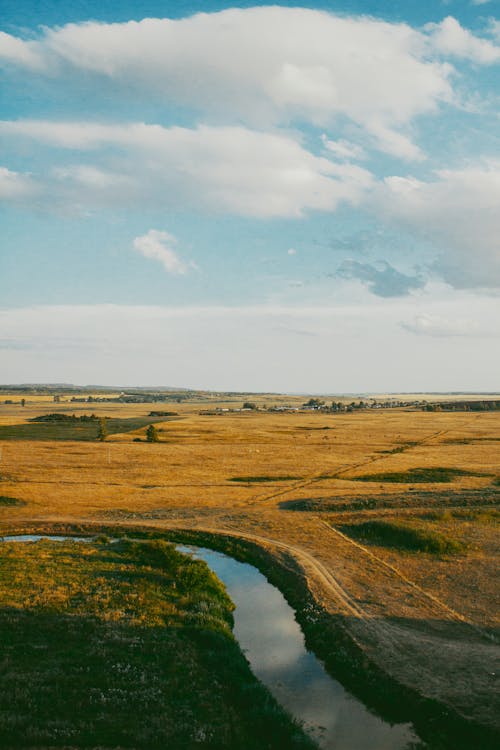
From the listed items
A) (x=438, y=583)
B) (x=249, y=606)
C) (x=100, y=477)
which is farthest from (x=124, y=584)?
(x=100, y=477)

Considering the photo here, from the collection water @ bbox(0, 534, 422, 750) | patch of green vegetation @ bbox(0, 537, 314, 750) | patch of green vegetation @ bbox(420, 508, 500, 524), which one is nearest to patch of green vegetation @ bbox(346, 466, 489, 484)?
patch of green vegetation @ bbox(420, 508, 500, 524)

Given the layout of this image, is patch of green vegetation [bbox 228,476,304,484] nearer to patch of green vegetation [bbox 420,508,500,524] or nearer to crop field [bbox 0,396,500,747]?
crop field [bbox 0,396,500,747]

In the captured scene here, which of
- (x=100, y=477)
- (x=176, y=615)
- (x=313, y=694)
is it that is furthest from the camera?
(x=100, y=477)

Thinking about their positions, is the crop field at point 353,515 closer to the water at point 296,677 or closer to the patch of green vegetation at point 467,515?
the patch of green vegetation at point 467,515

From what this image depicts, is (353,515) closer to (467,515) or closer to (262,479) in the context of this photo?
(467,515)

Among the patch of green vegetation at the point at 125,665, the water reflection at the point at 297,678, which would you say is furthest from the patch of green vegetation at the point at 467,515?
the patch of green vegetation at the point at 125,665

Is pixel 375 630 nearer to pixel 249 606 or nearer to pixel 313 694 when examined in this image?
pixel 313 694
